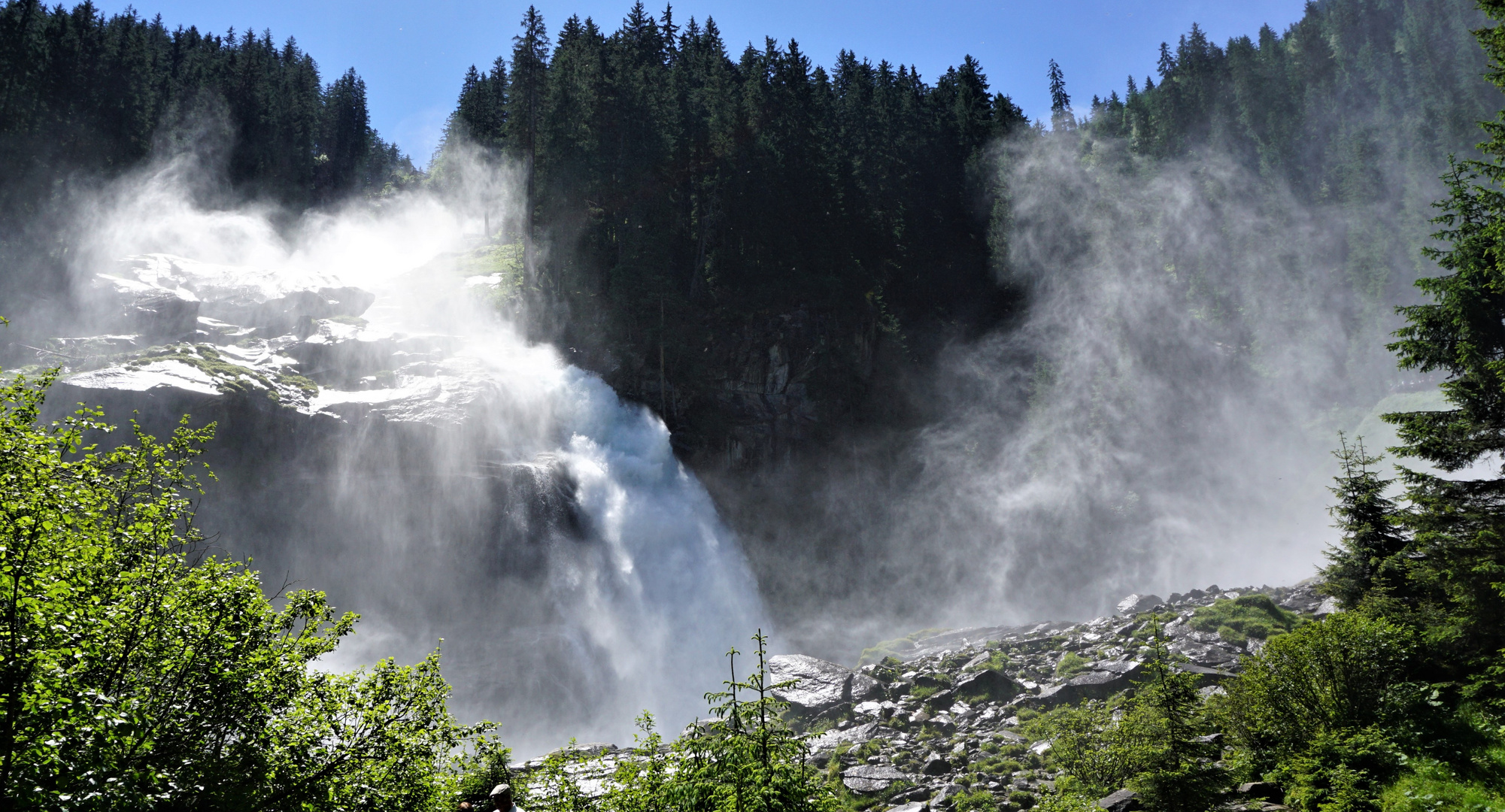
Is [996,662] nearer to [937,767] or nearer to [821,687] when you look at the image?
[821,687]

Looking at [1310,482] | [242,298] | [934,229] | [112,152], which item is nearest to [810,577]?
[934,229]

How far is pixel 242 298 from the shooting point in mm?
37812

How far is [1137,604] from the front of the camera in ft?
89.0

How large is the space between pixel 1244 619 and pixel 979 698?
7679 mm

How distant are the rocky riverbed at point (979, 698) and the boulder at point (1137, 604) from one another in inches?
13.8

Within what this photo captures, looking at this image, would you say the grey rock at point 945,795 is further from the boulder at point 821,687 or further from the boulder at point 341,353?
the boulder at point 341,353

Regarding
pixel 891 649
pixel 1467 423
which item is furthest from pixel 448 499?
pixel 1467 423

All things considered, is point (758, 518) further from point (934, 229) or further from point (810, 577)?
point (934, 229)

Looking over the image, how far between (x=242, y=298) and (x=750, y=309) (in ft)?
84.2

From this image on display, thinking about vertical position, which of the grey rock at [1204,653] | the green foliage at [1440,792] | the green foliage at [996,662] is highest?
the green foliage at [996,662]

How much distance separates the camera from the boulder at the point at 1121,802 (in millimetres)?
10141

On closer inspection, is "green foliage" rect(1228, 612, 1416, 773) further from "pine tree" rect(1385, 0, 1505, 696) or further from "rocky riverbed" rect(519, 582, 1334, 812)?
"rocky riverbed" rect(519, 582, 1334, 812)

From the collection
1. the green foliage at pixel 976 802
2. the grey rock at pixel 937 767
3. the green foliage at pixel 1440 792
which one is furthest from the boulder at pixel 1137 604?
the green foliage at pixel 1440 792

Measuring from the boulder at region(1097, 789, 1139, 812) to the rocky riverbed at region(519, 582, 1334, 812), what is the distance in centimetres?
3
